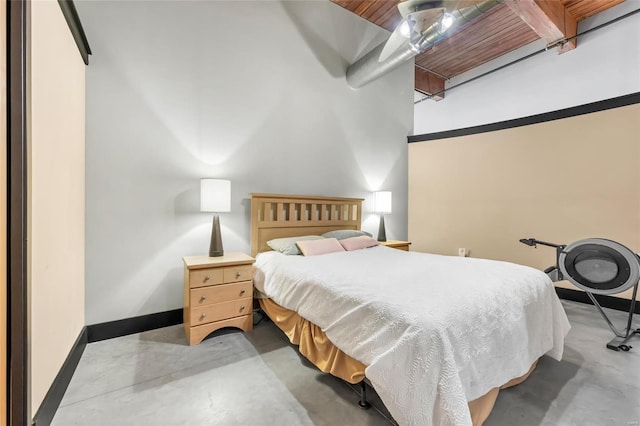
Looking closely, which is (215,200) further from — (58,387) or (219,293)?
(58,387)

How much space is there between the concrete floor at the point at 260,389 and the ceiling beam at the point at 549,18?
357 centimetres

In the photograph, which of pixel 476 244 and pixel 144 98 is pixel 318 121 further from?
pixel 476 244

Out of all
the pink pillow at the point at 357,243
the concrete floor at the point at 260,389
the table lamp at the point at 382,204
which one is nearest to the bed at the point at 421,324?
the concrete floor at the point at 260,389

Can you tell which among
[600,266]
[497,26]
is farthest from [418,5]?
[497,26]

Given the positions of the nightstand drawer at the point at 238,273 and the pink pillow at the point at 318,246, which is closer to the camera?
the nightstand drawer at the point at 238,273

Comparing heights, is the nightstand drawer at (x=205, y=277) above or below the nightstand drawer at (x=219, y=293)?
above

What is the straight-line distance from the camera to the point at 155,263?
2557mm

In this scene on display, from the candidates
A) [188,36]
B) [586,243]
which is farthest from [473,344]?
[188,36]

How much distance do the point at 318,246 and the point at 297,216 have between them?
0.81m

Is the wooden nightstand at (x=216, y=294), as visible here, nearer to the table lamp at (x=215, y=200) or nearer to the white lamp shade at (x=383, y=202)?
the table lamp at (x=215, y=200)

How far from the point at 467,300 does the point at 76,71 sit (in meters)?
2.98

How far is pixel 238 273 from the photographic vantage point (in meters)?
2.44

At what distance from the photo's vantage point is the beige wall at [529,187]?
3.07 meters

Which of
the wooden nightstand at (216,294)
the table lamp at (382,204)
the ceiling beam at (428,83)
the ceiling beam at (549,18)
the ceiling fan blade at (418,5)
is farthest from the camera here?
the ceiling beam at (428,83)
